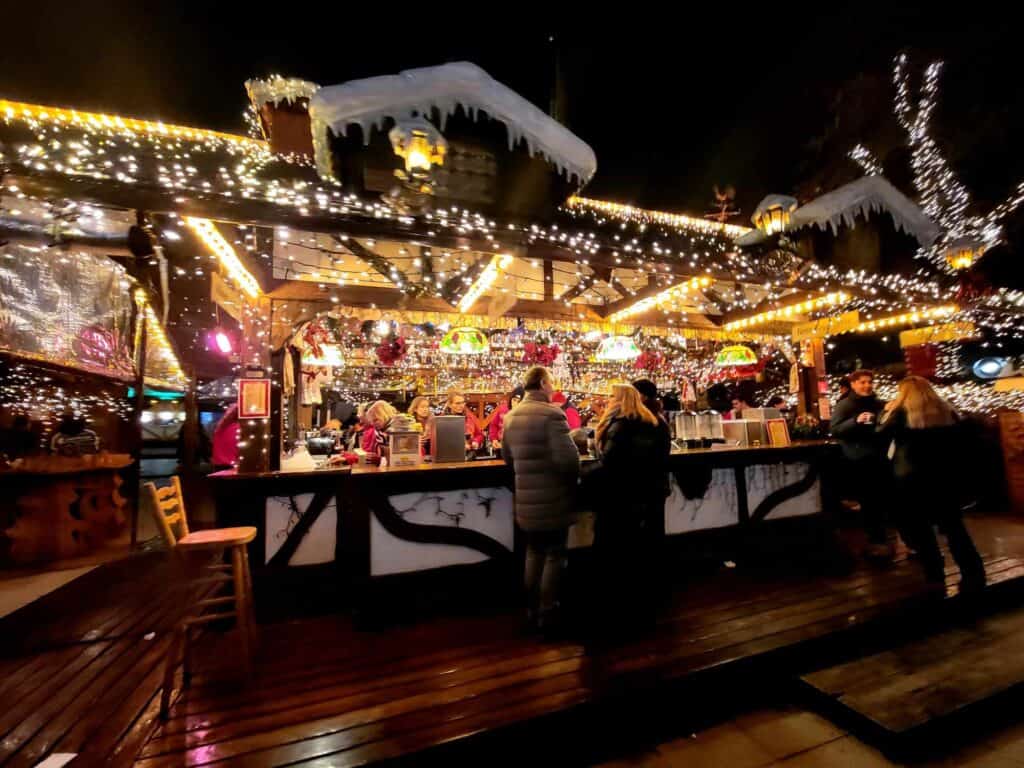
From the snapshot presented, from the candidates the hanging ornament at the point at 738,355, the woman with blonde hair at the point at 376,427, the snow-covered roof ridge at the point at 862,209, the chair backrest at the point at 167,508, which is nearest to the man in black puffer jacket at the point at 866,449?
the snow-covered roof ridge at the point at 862,209

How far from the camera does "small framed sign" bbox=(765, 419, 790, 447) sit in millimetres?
5180

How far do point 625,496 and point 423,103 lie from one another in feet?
11.5

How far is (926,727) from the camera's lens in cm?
228

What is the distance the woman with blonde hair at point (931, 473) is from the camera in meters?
3.65

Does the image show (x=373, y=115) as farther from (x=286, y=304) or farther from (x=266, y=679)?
(x=266, y=679)

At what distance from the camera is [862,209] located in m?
5.36

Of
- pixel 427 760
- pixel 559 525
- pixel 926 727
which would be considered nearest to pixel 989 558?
pixel 926 727

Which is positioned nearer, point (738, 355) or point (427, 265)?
point (427, 265)

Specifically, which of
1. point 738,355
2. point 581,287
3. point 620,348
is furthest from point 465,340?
point 738,355

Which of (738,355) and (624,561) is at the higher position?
(738,355)

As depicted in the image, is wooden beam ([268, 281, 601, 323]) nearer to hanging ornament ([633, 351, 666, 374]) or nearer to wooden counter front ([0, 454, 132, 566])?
hanging ornament ([633, 351, 666, 374])

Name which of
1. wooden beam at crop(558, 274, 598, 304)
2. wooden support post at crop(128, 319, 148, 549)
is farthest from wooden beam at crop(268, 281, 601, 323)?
wooden support post at crop(128, 319, 148, 549)

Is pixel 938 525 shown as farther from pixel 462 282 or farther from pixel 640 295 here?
pixel 462 282

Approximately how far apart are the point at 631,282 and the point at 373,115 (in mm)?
5495
